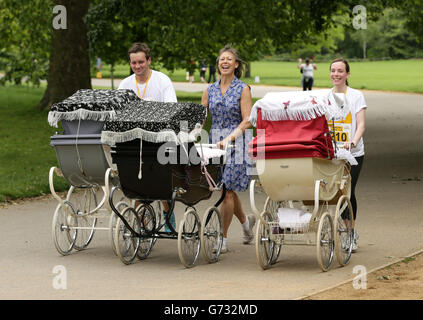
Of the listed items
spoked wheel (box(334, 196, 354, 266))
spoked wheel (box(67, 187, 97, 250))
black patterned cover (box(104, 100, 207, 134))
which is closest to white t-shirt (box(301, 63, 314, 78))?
spoked wheel (box(67, 187, 97, 250))

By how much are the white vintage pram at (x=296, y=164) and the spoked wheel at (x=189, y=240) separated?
2.20 ft

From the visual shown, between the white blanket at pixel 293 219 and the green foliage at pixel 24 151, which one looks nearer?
the white blanket at pixel 293 219

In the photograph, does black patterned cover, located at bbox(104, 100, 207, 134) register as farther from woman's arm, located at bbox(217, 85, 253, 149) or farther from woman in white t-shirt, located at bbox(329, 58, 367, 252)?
woman in white t-shirt, located at bbox(329, 58, 367, 252)

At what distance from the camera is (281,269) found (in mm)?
8352

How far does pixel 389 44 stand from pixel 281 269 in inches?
3864

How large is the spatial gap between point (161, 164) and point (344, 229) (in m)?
1.88

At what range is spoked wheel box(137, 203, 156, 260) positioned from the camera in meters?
9.01

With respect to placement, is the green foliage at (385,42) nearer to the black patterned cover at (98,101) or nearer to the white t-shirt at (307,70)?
the white t-shirt at (307,70)

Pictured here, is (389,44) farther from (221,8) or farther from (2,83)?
(221,8)

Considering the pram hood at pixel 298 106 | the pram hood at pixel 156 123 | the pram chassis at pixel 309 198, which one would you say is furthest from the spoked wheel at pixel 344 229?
the pram hood at pixel 156 123

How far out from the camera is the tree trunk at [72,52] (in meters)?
25.3

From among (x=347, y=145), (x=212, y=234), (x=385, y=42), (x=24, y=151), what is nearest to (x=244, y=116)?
(x=347, y=145)

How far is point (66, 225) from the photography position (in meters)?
9.27

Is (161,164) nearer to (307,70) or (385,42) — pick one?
(307,70)
